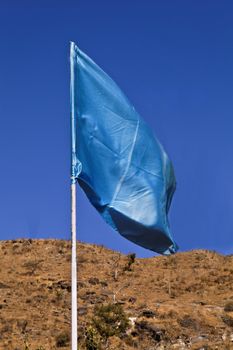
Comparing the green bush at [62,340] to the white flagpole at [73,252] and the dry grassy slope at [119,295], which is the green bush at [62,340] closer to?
the dry grassy slope at [119,295]

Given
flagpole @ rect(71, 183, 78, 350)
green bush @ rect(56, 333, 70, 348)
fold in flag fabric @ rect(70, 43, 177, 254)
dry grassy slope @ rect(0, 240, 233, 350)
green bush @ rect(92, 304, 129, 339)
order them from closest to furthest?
1. flagpole @ rect(71, 183, 78, 350)
2. fold in flag fabric @ rect(70, 43, 177, 254)
3. green bush @ rect(56, 333, 70, 348)
4. green bush @ rect(92, 304, 129, 339)
5. dry grassy slope @ rect(0, 240, 233, 350)

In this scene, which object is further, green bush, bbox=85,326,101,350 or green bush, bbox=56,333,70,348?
green bush, bbox=56,333,70,348

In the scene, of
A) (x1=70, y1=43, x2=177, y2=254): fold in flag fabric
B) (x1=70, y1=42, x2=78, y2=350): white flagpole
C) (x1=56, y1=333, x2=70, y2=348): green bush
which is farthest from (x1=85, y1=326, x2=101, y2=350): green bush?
(x1=70, y1=42, x2=78, y2=350): white flagpole

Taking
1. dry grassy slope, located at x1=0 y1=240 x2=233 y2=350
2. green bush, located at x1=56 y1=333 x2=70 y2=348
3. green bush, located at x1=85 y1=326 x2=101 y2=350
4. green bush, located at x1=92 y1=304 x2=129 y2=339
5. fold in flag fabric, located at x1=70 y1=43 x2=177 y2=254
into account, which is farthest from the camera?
dry grassy slope, located at x1=0 y1=240 x2=233 y2=350

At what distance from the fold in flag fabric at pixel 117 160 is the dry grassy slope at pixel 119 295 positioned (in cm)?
2417

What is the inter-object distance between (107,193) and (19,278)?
4761cm

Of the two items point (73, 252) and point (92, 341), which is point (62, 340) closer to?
point (92, 341)

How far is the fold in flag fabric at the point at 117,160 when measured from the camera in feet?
31.3

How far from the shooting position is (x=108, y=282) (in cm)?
5453

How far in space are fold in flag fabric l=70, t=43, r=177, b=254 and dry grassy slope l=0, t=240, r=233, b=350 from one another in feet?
79.3

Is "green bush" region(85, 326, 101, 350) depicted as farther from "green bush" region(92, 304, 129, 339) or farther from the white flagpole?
the white flagpole

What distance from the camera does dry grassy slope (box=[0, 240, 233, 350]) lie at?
38656 mm

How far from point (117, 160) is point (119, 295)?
40.8 meters

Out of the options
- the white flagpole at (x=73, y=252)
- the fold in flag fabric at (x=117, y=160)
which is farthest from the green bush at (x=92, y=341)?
the white flagpole at (x=73, y=252)
